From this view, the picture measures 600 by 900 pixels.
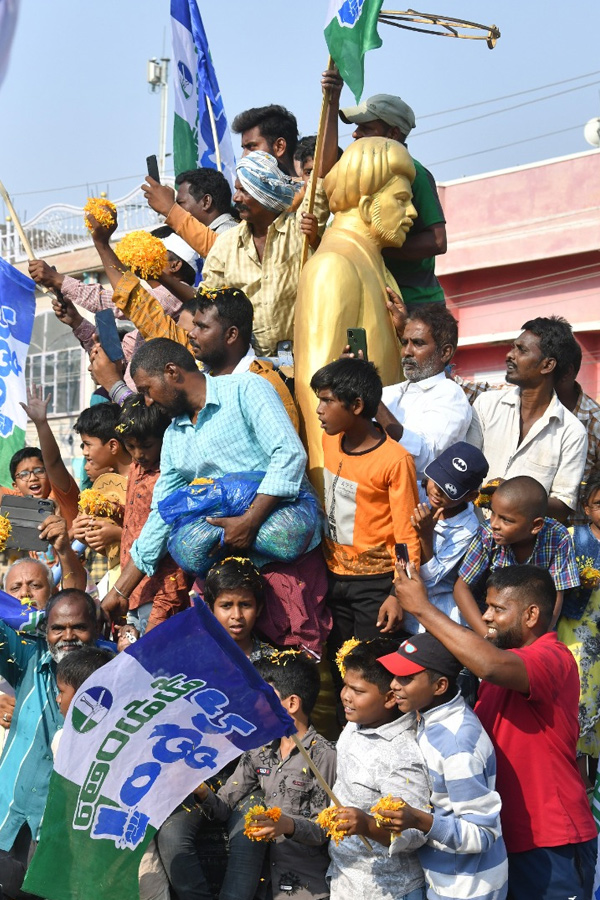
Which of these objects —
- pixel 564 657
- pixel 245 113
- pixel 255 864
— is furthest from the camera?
pixel 245 113

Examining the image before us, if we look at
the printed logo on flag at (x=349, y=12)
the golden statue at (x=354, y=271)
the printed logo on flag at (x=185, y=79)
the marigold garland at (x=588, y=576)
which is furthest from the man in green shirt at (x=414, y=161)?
the printed logo on flag at (x=185, y=79)

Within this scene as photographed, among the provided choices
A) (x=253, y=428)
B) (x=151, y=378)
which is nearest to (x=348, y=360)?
(x=253, y=428)

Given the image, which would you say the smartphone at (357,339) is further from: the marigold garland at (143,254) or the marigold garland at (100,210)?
the marigold garland at (100,210)

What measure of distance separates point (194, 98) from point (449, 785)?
21.8 feet

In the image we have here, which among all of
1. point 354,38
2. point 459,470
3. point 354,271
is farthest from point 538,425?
point 354,38

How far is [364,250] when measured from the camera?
638cm

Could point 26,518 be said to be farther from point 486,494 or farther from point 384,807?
point 384,807

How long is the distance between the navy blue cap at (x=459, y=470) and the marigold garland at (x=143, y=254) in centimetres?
255

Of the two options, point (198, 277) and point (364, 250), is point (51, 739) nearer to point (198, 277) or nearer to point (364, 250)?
point (364, 250)

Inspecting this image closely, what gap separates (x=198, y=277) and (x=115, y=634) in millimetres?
2598

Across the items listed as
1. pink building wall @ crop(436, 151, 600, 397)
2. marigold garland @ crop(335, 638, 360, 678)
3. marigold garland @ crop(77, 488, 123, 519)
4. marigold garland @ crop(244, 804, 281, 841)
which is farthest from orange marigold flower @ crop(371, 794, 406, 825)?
pink building wall @ crop(436, 151, 600, 397)

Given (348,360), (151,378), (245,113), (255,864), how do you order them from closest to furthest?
(255,864)
(348,360)
(151,378)
(245,113)

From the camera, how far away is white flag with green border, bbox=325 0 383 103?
6.08 meters

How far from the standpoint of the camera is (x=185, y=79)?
9883 millimetres
